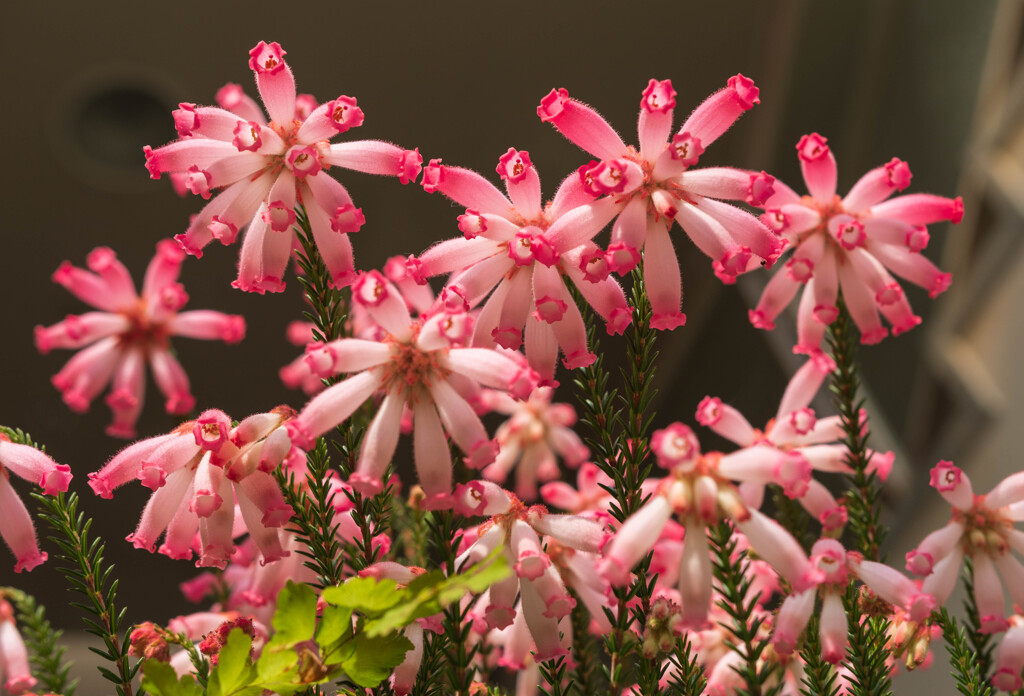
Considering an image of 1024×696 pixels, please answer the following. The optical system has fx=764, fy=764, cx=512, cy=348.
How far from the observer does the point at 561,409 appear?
0.74 m

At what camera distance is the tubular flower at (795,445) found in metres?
0.25

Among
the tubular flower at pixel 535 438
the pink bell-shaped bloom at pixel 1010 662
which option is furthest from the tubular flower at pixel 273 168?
the tubular flower at pixel 535 438

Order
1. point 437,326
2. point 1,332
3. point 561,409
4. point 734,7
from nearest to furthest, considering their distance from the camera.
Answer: point 437,326 → point 561,409 → point 1,332 → point 734,7

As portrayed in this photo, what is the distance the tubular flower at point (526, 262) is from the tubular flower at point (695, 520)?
0.23 ft

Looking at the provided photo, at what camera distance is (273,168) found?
1.11ft

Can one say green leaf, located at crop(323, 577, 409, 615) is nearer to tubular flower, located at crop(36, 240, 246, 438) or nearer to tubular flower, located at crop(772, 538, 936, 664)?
tubular flower, located at crop(772, 538, 936, 664)

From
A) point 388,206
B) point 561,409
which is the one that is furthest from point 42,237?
point 561,409

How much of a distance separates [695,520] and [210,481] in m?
0.19

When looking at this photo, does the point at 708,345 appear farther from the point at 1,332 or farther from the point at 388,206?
the point at 1,332

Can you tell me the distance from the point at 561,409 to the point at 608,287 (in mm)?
435

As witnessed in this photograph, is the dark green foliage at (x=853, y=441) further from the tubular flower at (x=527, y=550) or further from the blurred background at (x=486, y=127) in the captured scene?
the blurred background at (x=486, y=127)

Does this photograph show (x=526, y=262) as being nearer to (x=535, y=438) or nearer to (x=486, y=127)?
(x=535, y=438)

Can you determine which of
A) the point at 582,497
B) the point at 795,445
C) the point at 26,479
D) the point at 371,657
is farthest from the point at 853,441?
the point at 26,479

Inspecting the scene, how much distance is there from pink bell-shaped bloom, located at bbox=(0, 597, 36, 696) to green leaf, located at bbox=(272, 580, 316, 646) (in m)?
0.20
